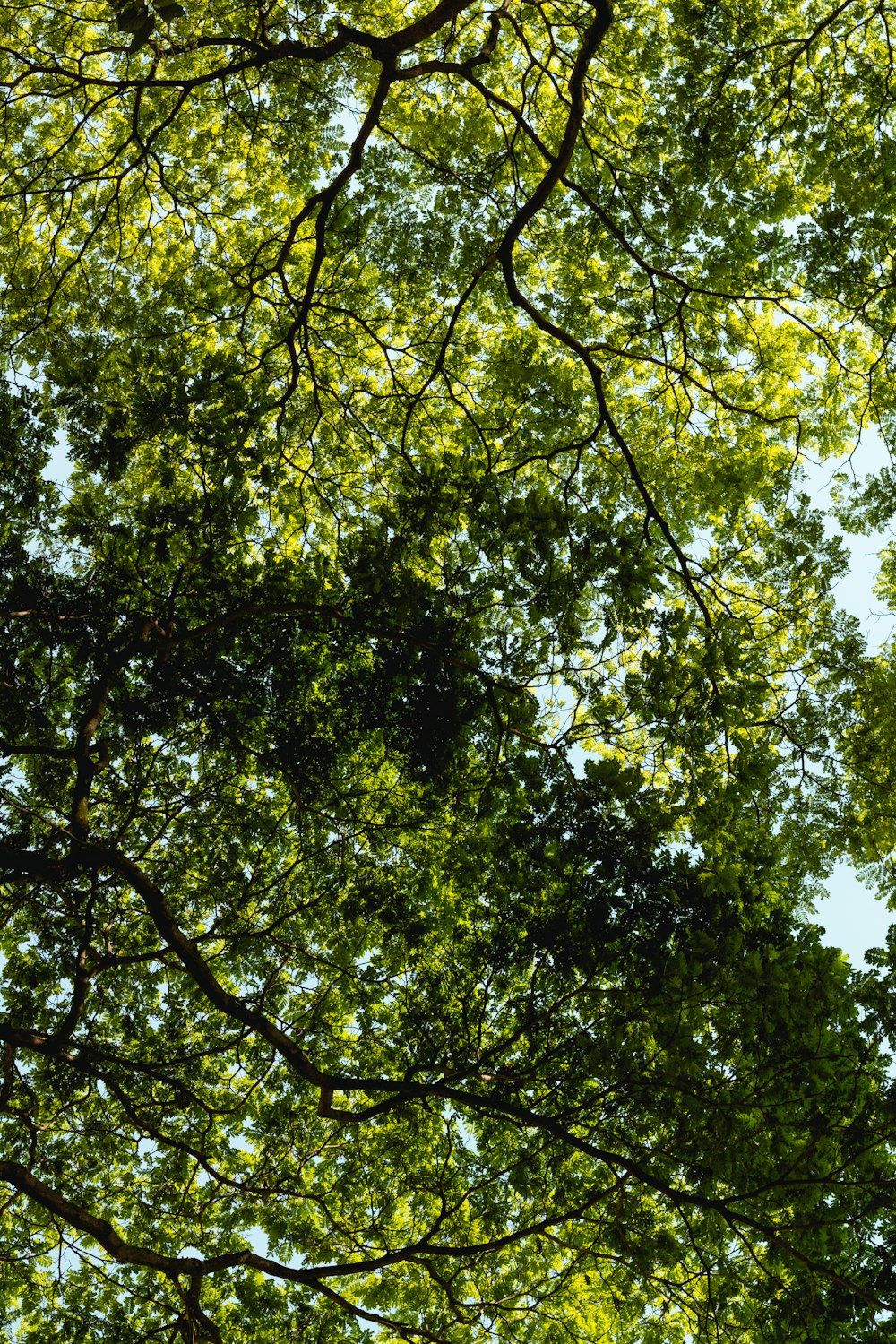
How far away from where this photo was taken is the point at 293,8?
8750 millimetres

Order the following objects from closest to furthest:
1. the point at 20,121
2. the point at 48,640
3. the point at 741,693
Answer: the point at 741,693, the point at 48,640, the point at 20,121

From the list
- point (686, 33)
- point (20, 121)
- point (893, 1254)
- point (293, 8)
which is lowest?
point (893, 1254)

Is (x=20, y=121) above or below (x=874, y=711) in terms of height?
above

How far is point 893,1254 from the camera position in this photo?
523 centimetres

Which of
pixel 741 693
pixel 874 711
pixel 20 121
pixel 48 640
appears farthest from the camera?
pixel 20 121

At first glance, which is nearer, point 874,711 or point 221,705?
point 221,705

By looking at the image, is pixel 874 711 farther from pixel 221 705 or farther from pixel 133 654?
pixel 133 654

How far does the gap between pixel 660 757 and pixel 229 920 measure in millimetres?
3739

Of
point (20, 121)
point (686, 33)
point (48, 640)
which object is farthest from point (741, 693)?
point (20, 121)

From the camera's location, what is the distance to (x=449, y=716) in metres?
6.95

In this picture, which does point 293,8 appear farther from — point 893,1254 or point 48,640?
point 893,1254

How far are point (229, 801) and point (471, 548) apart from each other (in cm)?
288

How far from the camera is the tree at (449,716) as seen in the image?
5996mm

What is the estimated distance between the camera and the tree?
19.7 feet
